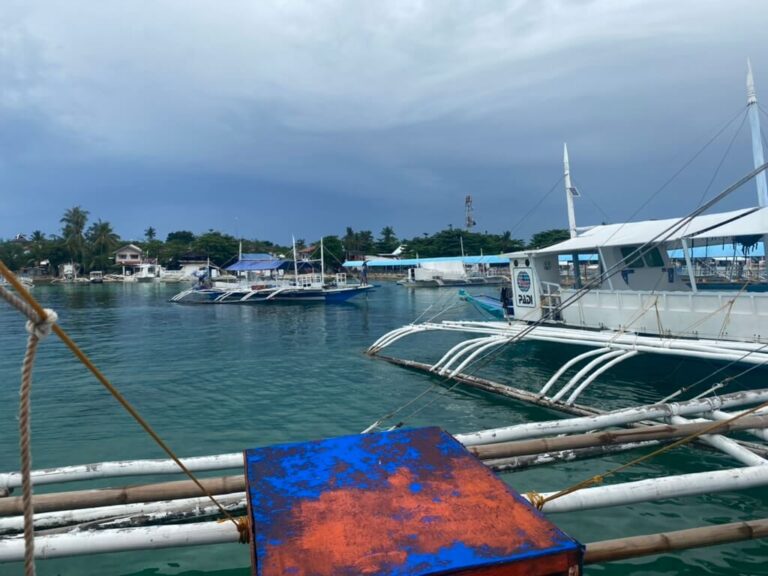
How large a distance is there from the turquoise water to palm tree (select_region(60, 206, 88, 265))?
88.0 m

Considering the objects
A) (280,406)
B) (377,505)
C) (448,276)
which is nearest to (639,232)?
(280,406)

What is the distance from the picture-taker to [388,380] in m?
16.5

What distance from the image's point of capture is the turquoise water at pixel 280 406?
20.0ft

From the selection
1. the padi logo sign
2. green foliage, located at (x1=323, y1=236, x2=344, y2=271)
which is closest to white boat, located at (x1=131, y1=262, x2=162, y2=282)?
green foliage, located at (x1=323, y1=236, x2=344, y2=271)

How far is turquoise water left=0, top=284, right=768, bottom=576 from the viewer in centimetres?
609

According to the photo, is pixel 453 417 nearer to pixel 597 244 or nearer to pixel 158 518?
pixel 158 518

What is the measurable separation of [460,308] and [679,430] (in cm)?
3704

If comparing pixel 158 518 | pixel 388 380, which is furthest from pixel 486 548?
pixel 388 380

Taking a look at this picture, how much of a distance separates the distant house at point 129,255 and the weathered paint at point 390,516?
122452mm

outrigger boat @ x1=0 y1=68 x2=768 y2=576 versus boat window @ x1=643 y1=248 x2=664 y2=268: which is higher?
boat window @ x1=643 y1=248 x2=664 y2=268

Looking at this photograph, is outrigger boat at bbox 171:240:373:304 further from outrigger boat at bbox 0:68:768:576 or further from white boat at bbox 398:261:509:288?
outrigger boat at bbox 0:68:768:576

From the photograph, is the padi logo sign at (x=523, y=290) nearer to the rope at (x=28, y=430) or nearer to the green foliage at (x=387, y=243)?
the rope at (x=28, y=430)

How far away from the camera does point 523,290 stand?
67.7 ft

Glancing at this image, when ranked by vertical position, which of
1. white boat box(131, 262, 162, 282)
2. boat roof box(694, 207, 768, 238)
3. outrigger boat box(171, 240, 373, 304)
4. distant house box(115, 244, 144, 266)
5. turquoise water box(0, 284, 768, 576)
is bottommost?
turquoise water box(0, 284, 768, 576)
